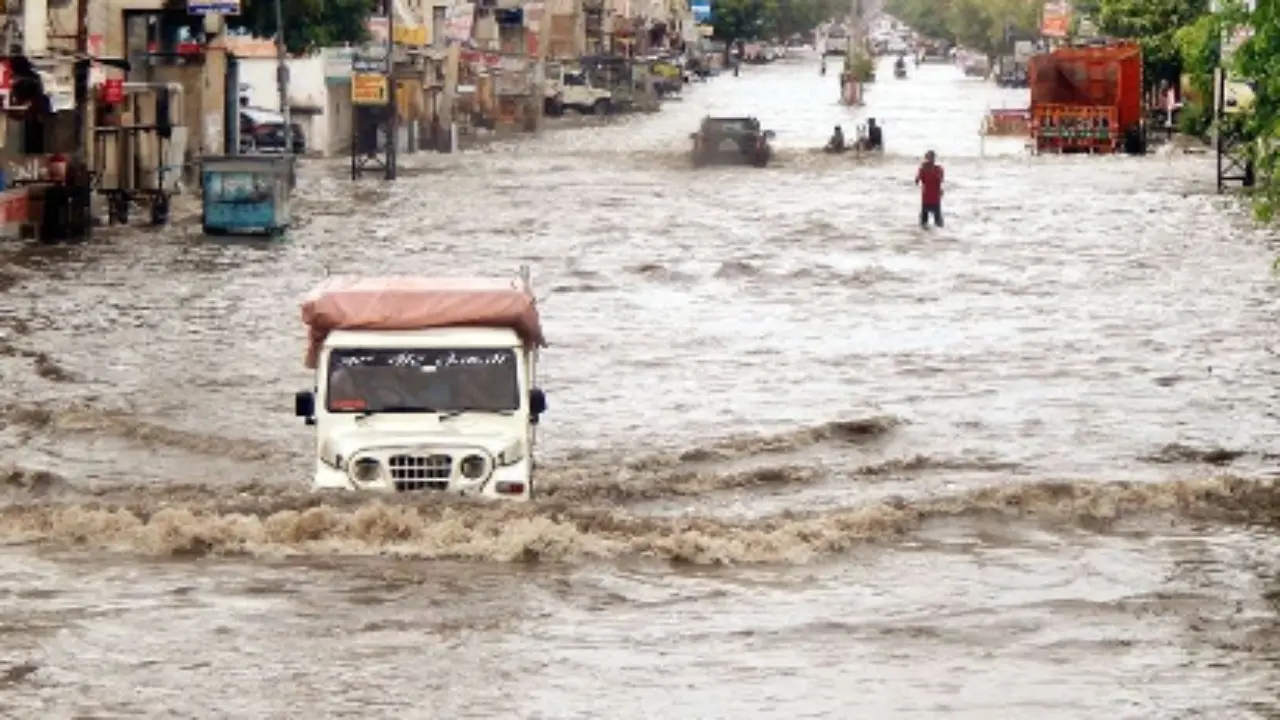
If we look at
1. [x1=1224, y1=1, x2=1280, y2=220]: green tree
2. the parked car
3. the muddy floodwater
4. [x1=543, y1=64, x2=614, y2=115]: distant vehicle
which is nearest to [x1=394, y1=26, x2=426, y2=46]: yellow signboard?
the parked car

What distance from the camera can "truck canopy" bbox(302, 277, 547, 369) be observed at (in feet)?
72.0

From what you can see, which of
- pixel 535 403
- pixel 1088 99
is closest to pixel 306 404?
pixel 535 403

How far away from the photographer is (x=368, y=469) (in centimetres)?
2130

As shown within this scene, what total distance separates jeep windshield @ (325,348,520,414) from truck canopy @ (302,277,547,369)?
0.25m

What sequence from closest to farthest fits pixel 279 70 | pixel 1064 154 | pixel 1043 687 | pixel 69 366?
pixel 1043 687 → pixel 69 366 → pixel 279 70 → pixel 1064 154

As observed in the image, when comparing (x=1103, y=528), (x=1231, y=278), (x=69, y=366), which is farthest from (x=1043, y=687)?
(x=1231, y=278)

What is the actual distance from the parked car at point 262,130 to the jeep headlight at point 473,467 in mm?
51110

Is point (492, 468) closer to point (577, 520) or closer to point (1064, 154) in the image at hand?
point (577, 520)

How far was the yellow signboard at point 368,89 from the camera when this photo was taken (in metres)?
72.7

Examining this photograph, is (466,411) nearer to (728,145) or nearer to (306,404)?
(306,404)

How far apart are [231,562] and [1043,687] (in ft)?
21.7

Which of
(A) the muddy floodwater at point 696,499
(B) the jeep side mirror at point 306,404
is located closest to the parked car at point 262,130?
(A) the muddy floodwater at point 696,499

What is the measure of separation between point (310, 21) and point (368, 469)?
5545 centimetres

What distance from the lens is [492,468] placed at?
840 inches
